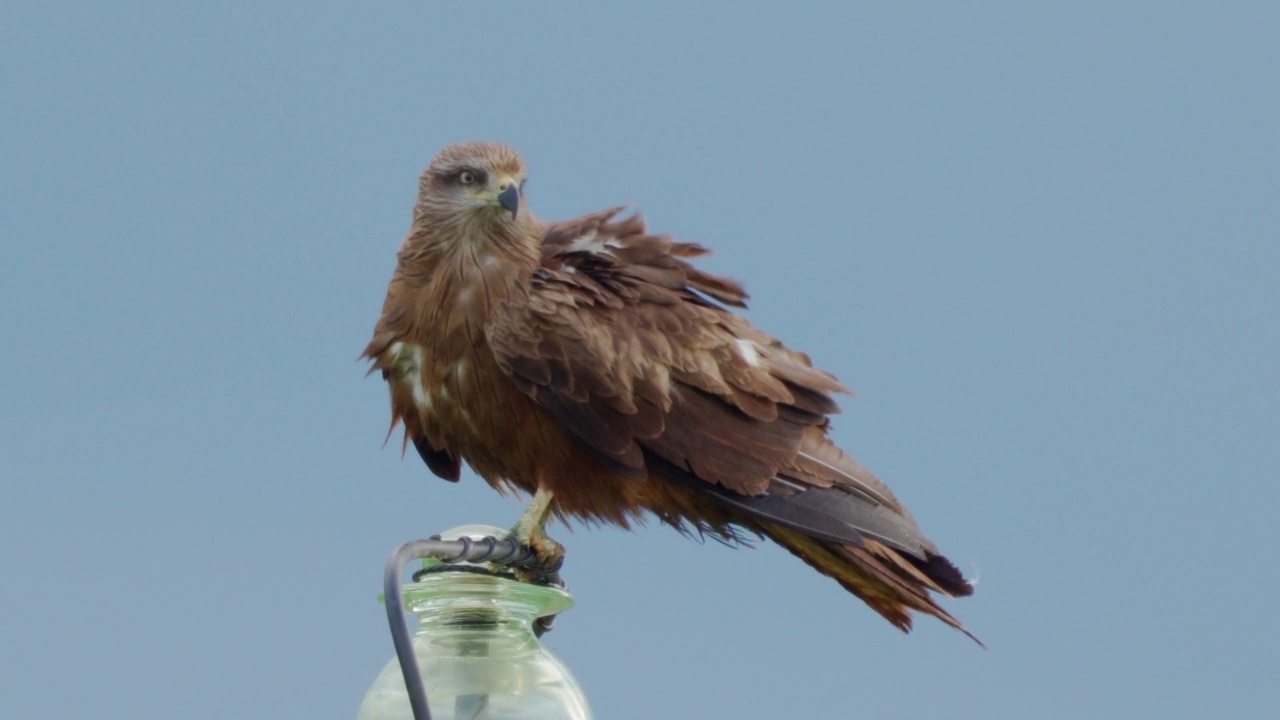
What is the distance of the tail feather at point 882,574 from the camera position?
13.8ft

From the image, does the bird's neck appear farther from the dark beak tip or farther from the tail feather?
the tail feather

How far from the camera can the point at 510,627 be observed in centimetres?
302

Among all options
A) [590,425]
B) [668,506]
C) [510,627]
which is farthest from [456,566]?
[668,506]

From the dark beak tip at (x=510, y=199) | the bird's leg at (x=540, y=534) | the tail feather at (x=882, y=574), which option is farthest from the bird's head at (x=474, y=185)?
the tail feather at (x=882, y=574)

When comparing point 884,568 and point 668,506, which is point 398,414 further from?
point 884,568

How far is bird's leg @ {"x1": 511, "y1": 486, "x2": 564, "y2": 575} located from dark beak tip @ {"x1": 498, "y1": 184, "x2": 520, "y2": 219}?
749 mm

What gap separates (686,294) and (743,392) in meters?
0.35

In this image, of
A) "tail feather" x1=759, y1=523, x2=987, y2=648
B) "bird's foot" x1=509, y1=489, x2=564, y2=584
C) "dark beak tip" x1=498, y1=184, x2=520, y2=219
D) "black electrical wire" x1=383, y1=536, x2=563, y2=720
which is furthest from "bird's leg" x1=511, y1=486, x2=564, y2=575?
"dark beak tip" x1=498, y1=184, x2=520, y2=219

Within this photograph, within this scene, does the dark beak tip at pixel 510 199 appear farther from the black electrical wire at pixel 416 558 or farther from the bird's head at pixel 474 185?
the black electrical wire at pixel 416 558

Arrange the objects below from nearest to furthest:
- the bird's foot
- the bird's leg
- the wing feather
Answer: the bird's foot → the bird's leg → the wing feather

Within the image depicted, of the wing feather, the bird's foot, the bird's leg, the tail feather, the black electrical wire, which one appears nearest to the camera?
the black electrical wire

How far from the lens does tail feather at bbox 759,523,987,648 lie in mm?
4199

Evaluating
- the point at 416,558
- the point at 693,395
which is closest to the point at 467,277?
the point at 693,395

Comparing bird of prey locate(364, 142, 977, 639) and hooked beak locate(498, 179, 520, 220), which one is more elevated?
hooked beak locate(498, 179, 520, 220)
